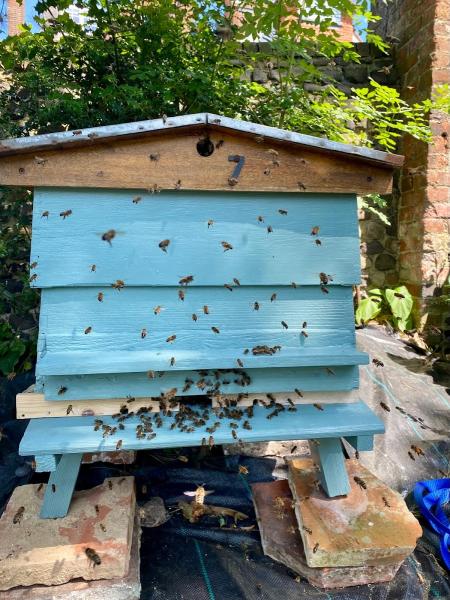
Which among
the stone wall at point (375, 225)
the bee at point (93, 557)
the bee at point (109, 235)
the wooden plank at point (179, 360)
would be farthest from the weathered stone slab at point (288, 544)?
the stone wall at point (375, 225)

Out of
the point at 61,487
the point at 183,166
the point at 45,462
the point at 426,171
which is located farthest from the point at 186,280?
the point at 426,171

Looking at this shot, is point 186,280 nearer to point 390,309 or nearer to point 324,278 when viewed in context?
point 324,278

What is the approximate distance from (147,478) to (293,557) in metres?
0.98

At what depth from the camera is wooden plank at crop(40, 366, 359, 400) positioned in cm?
167

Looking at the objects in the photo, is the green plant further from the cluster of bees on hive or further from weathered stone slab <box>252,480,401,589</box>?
the cluster of bees on hive

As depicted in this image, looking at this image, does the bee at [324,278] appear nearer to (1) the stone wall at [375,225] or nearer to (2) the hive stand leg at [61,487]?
(2) the hive stand leg at [61,487]

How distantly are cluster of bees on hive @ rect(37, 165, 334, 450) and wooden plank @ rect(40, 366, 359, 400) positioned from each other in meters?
0.02

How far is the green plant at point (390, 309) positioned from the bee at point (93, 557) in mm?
3420

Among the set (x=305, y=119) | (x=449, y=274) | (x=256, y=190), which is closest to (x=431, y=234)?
(x=449, y=274)

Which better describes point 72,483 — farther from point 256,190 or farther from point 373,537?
point 256,190

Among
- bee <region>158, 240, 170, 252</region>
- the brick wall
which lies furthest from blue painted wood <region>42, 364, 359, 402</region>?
the brick wall

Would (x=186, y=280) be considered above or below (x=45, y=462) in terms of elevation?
above

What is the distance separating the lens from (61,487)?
70.2 inches

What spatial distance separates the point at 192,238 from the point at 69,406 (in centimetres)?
87
